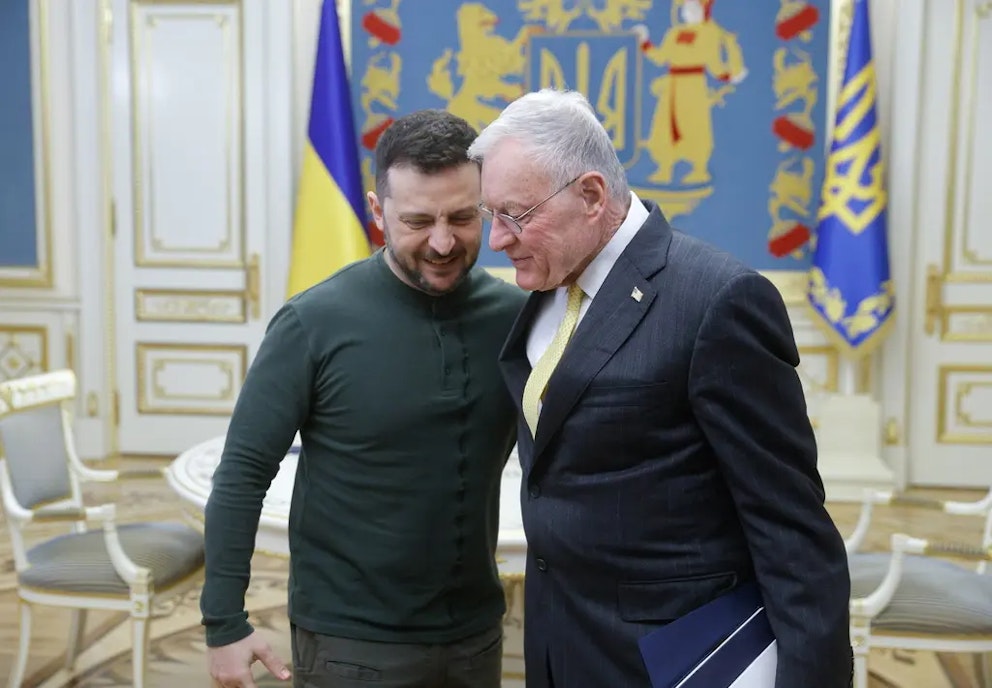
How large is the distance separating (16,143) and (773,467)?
543 cm

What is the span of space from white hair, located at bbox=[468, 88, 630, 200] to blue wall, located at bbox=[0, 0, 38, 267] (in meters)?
5.07

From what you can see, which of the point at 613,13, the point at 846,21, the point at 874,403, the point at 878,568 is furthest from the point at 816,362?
the point at 878,568

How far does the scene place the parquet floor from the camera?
3.07 m

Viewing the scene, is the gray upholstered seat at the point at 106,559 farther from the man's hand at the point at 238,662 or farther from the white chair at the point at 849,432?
the white chair at the point at 849,432

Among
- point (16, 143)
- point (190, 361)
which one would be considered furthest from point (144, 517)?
point (16, 143)

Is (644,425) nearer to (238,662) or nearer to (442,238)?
(442,238)

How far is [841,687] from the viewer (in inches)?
48.1

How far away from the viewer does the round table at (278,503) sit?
235 centimetres

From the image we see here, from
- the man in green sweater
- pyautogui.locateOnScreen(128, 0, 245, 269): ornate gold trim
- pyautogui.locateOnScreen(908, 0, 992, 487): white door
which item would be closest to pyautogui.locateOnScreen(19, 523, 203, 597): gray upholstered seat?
the man in green sweater

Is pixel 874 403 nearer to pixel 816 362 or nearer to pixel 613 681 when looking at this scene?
pixel 816 362

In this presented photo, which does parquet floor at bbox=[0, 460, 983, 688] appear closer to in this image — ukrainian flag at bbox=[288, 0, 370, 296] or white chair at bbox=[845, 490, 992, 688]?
white chair at bbox=[845, 490, 992, 688]

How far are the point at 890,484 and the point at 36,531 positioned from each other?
390cm

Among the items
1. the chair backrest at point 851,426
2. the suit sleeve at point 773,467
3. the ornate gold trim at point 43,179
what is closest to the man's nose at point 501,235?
the suit sleeve at point 773,467

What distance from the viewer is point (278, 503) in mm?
2520
